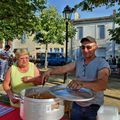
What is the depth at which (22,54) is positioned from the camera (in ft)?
14.2

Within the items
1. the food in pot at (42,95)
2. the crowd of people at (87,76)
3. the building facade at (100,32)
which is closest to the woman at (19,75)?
the crowd of people at (87,76)

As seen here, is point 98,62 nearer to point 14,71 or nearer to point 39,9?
point 14,71

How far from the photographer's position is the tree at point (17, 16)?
1677cm

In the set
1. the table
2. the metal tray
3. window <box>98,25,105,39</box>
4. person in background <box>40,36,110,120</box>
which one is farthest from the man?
window <box>98,25,105,39</box>

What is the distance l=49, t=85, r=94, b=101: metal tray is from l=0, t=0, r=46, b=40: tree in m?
13.9

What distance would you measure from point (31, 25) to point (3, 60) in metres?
7.03

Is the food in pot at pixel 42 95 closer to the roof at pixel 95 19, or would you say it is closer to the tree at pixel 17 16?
the tree at pixel 17 16

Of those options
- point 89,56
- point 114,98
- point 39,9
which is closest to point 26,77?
point 89,56

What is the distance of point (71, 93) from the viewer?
2.67 meters

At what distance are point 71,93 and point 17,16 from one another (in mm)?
15828

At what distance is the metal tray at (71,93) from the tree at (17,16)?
45.6 feet

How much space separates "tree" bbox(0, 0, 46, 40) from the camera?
660 inches

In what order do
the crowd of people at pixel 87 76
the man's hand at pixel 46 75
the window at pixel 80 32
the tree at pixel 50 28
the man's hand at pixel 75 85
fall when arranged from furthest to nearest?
the window at pixel 80 32
the tree at pixel 50 28
the man's hand at pixel 46 75
the crowd of people at pixel 87 76
the man's hand at pixel 75 85

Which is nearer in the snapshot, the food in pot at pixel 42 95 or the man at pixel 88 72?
the food in pot at pixel 42 95
